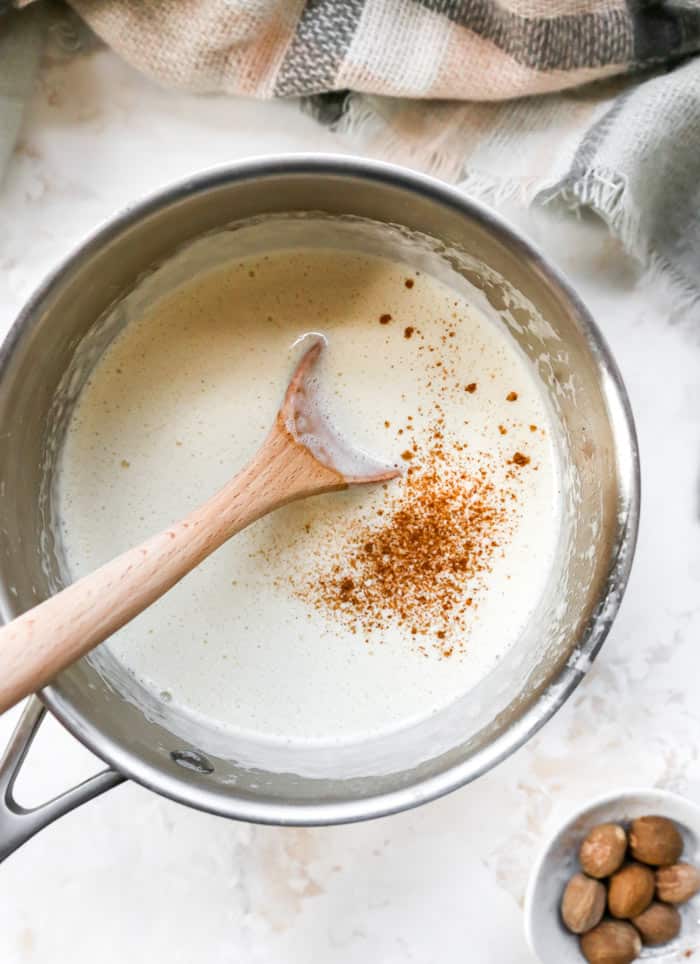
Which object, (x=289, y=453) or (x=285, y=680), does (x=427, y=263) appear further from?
(x=285, y=680)

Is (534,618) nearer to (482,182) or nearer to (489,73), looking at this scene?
(482,182)

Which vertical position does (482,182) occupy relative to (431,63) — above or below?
below

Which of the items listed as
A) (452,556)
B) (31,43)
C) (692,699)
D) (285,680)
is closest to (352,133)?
(31,43)

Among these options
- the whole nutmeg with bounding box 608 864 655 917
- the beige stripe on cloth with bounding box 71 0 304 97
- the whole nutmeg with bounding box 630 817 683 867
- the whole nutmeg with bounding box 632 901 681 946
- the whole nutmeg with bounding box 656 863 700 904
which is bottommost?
the whole nutmeg with bounding box 632 901 681 946

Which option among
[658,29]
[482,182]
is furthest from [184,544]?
[658,29]

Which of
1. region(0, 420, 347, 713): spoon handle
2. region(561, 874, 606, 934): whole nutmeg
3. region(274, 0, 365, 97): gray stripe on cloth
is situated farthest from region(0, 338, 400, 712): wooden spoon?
region(561, 874, 606, 934): whole nutmeg

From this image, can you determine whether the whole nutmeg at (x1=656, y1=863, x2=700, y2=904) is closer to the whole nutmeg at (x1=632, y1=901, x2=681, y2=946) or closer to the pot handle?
the whole nutmeg at (x1=632, y1=901, x2=681, y2=946)
